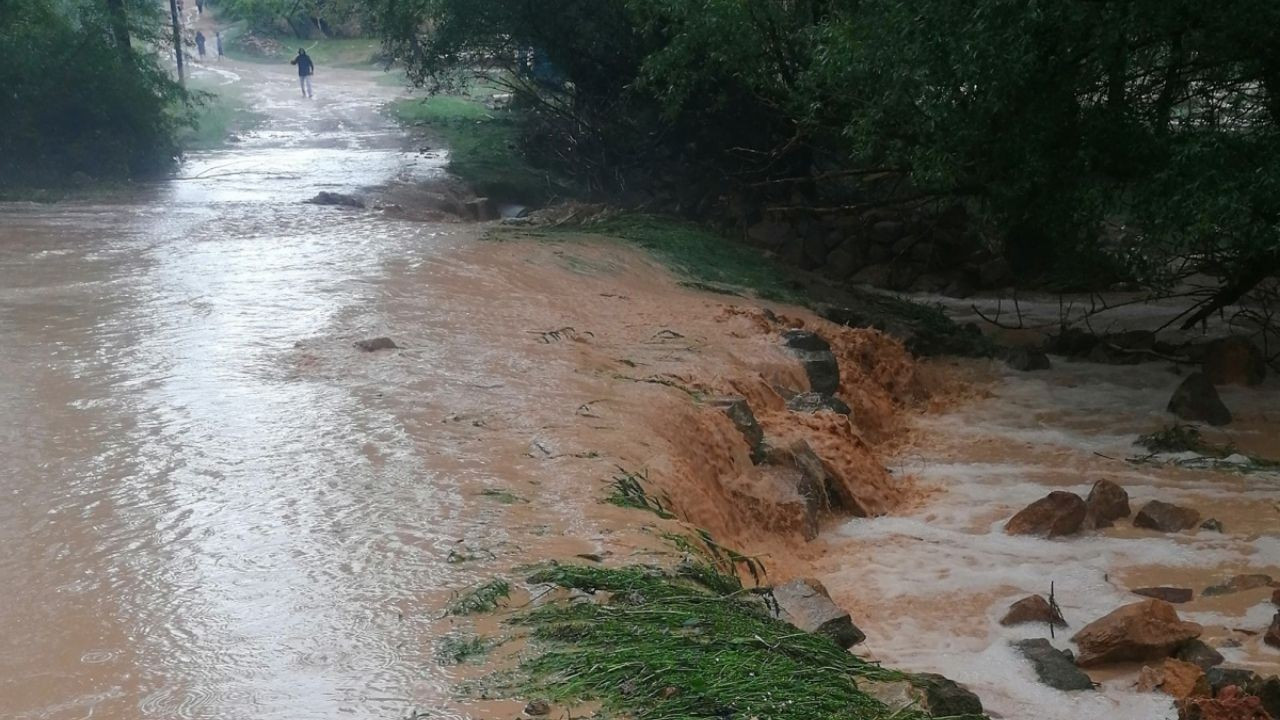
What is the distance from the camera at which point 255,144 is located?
2914 centimetres

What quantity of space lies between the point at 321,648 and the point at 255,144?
2612 cm

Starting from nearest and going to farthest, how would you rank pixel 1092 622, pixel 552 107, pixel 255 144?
pixel 1092 622 < pixel 552 107 < pixel 255 144

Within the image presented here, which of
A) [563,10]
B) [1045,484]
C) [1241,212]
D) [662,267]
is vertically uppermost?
[563,10]

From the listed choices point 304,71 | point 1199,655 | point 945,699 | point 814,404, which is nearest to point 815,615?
point 945,699

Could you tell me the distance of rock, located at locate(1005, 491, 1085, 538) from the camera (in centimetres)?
871

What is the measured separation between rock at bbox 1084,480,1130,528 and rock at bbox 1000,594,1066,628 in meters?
1.86

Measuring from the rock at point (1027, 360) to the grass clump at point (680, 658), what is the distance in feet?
30.0

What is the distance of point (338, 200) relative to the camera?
19609 mm

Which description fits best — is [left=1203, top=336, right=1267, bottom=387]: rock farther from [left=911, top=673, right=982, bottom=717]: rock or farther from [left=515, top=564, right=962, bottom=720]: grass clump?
[left=515, top=564, right=962, bottom=720]: grass clump

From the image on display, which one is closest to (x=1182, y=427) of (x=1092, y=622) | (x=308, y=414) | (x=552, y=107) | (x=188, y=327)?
(x=1092, y=622)

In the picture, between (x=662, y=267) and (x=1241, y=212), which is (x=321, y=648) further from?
(x=662, y=267)

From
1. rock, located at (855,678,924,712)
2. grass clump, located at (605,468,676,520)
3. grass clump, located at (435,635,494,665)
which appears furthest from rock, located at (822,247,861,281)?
grass clump, located at (435,635,494,665)

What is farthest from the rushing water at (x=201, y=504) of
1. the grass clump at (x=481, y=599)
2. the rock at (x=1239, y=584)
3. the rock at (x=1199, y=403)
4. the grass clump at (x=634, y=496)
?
the rock at (x=1199, y=403)

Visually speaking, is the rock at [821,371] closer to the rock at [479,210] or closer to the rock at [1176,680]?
the rock at [1176,680]
